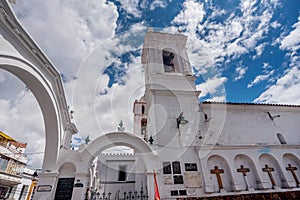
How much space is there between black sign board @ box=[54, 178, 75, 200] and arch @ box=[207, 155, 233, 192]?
6.60 m

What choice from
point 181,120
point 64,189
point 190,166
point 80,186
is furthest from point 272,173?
point 64,189

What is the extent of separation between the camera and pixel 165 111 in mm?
9820

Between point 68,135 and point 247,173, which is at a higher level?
point 68,135

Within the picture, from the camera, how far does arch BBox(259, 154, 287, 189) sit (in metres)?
8.37

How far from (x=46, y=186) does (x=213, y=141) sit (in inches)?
334

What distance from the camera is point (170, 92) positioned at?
10555mm

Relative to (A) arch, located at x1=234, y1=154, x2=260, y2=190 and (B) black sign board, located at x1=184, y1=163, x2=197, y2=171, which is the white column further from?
(A) arch, located at x1=234, y1=154, x2=260, y2=190

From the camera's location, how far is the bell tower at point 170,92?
9.17 metres

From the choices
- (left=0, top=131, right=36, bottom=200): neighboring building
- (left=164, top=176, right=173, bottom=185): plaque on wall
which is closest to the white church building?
(left=164, top=176, right=173, bottom=185): plaque on wall

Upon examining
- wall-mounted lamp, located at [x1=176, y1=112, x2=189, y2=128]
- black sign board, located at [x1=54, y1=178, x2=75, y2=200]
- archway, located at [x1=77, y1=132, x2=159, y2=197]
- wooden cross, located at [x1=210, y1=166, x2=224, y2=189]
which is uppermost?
wall-mounted lamp, located at [x1=176, y1=112, x2=189, y2=128]

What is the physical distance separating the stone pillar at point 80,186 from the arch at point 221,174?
19.6 feet

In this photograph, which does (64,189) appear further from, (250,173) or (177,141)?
(250,173)

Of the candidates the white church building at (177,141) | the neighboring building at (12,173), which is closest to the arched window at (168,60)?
the white church building at (177,141)

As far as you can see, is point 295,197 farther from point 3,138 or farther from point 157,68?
point 3,138
